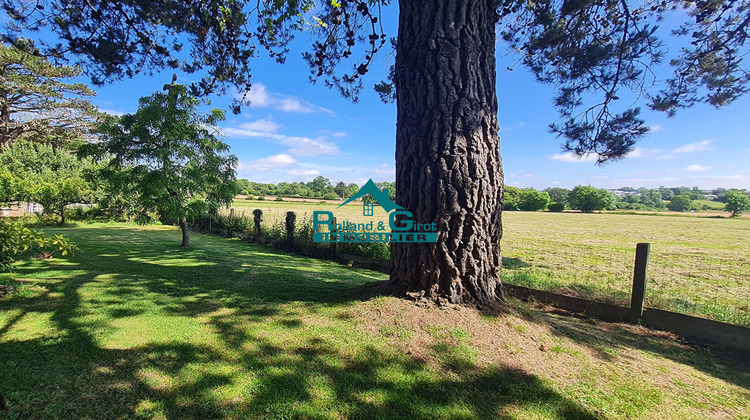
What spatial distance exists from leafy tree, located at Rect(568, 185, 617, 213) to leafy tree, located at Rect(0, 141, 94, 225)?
7517 cm

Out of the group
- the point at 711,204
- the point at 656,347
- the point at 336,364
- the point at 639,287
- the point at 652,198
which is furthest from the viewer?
the point at 652,198

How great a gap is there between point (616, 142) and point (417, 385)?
4927 millimetres

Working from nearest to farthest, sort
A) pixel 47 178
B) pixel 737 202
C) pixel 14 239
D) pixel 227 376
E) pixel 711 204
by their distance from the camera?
pixel 227 376
pixel 14 239
pixel 47 178
pixel 737 202
pixel 711 204

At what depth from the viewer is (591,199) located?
6019 centimetres

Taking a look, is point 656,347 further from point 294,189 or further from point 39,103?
point 294,189

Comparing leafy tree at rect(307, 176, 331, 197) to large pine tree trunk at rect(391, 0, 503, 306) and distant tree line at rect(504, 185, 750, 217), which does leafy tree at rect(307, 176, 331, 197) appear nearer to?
distant tree line at rect(504, 185, 750, 217)

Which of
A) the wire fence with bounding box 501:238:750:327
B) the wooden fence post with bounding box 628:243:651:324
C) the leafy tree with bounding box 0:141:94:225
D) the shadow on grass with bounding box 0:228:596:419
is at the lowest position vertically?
the wire fence with bounding box 501:238:750:327

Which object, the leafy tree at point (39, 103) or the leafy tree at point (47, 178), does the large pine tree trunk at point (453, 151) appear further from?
the leafy tree at point (39, 103)

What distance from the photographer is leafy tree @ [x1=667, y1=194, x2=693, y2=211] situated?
58.0 metres

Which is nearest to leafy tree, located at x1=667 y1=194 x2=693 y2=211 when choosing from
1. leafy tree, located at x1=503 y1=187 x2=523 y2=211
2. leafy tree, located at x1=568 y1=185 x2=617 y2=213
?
leafy tree, located at x1=568 y1=185 x2=617 y2=213

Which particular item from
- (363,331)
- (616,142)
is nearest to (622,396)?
(363,331)

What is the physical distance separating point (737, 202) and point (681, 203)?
18326 mm

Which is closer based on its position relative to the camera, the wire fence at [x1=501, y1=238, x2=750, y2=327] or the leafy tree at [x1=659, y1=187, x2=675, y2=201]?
the wire fence at [x1=501, y1=238, x2=750, y2=327]

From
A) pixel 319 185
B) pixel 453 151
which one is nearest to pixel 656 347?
pixel 453 151
